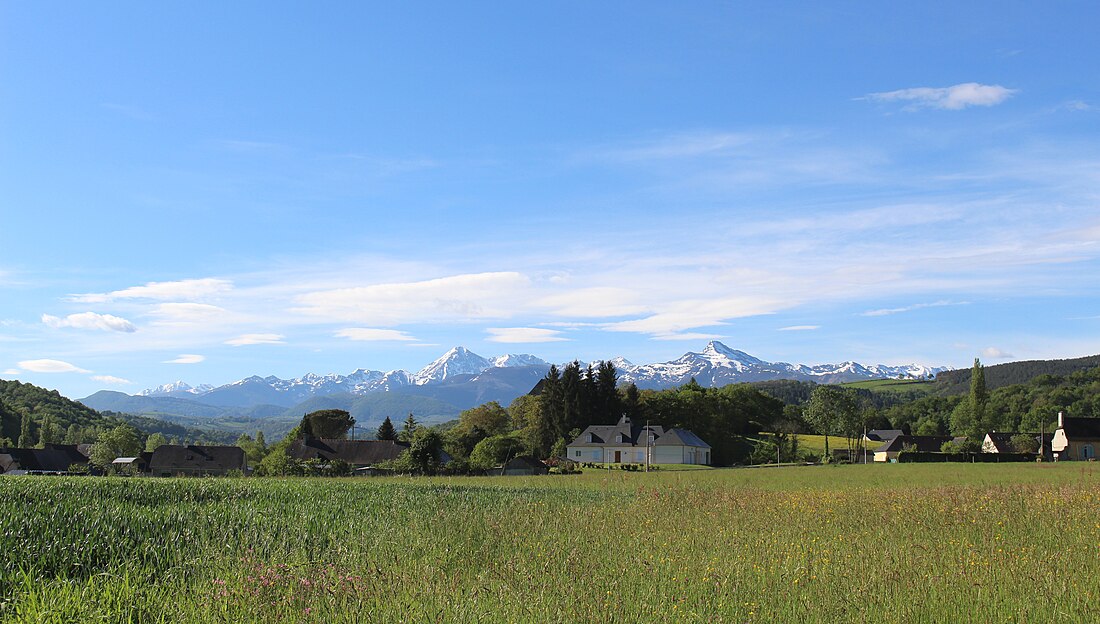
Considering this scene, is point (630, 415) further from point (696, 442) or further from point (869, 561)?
point (869, 561)

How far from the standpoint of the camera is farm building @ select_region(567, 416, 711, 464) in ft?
329

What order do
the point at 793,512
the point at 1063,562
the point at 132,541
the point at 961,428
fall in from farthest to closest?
the point at 961,428 < the point at 793,512 < the point at 132,541 < the point at 1063,562

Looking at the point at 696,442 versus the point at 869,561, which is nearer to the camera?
the point at 869,561

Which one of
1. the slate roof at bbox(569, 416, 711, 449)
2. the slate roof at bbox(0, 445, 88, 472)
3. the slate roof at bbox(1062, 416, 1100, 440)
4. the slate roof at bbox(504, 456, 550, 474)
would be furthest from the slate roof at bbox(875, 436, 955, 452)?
the slate roof at bbox(0, 445, 88, 472)

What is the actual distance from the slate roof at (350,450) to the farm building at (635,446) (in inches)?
965

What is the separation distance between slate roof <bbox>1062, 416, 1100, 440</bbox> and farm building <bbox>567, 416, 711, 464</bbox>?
44194mm

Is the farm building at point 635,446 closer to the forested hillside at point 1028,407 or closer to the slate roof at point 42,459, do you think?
the forested hillside at point 1028,407

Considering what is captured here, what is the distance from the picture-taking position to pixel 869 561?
A: 33.0 ft

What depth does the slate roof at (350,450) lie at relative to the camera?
107 metres

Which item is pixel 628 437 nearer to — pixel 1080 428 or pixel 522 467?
pixel 522 467

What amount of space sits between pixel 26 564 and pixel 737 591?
31.6ft

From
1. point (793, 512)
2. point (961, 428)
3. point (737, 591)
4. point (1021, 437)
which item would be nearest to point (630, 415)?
point (1021, 437)

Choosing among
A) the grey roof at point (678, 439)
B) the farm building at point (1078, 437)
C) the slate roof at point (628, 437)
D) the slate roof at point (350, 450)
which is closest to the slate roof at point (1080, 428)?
the farm building at point (1078, 437)

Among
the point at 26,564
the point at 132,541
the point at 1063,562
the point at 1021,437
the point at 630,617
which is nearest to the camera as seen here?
the point at 630,617
